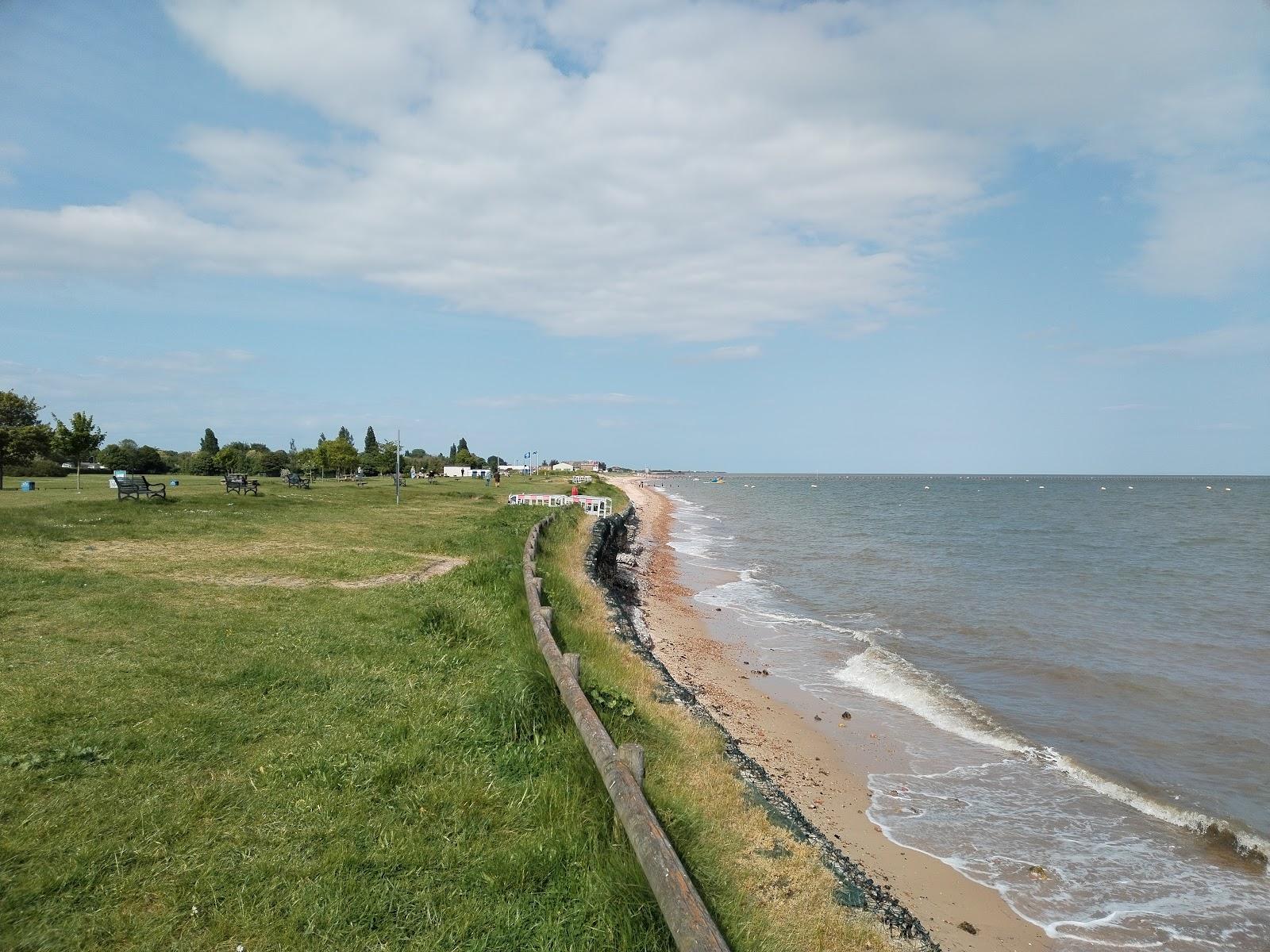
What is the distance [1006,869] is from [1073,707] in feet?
21.1

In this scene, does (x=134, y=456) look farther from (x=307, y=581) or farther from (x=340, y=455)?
(x=307, y=581)

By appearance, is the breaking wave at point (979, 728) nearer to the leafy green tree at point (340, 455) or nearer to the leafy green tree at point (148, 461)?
the leafy green tree at point (340, 455)

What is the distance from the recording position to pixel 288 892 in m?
3.99

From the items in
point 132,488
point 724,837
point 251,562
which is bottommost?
point 724,837

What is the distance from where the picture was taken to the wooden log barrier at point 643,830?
10.7ft

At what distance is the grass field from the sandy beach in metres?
1.69

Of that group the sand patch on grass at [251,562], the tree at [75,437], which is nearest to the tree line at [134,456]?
the tree at [75,437]

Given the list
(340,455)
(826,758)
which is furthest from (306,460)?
(826,758)

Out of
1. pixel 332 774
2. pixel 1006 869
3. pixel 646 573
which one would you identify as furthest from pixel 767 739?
pixel 646 573

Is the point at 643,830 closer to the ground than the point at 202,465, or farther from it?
closer to the ground

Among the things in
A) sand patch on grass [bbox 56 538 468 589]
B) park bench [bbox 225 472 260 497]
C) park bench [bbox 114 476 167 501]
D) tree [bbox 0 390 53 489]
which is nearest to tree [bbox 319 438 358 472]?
tree [bbox 0 390 53 489]

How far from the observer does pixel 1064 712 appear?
12562 mm

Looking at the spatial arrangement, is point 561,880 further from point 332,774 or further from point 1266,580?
point 1266,580

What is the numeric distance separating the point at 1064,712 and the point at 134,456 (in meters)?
72.9
